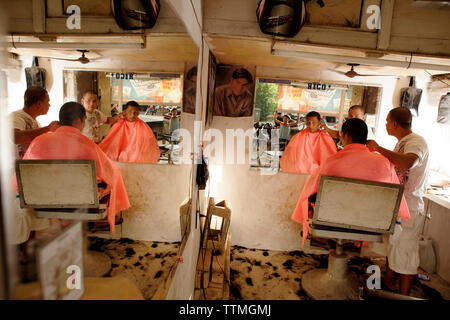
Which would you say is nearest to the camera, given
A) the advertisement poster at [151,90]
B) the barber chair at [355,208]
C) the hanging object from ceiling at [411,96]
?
the advertisement poster at [151,90]

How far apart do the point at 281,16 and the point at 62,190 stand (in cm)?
189

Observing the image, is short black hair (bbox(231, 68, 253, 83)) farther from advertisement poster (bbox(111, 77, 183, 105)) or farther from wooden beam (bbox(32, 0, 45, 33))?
wooden beam (bbox(32, 0, 45, 33))

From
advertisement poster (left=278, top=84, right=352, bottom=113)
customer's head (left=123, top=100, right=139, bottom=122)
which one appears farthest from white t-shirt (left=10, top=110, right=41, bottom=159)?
advertisement poster (left=278, top=84, right=352, bottom=113)

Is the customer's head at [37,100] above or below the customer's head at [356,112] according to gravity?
below

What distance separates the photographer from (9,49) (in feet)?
1.40

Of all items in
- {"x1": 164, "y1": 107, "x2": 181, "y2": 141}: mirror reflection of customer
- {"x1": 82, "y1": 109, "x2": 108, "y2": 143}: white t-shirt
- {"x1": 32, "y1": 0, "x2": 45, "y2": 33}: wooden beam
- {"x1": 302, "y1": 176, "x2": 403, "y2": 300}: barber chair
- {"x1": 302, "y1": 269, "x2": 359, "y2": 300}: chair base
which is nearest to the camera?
{"x1": 32, "y1": 0, "x2": 45, "y2": 33}: wooden beam

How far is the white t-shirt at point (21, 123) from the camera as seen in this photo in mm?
451

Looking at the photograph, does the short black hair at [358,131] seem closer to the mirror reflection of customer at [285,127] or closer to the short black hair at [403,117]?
the short black hair at [403,117]

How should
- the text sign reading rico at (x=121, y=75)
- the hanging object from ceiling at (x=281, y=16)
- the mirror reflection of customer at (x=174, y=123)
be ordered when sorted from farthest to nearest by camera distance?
the hanging object from ceiling at (x=281, y=16) < the mirror reflection of customer at (x=174, y=123) < the text sign reading rico at (x=121, y=75)

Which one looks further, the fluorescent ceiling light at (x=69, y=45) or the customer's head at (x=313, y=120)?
the customer's head at (x=313, y=120)

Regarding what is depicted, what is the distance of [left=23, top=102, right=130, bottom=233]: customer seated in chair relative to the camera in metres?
0.54

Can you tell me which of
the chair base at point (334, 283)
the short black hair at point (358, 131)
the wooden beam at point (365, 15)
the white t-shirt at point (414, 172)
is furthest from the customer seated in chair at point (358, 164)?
the wooden beam at point (365, 15)

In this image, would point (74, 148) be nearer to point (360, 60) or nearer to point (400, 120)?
point (360, 60)

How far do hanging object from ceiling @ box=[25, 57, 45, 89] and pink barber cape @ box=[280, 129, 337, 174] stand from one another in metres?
3.04
